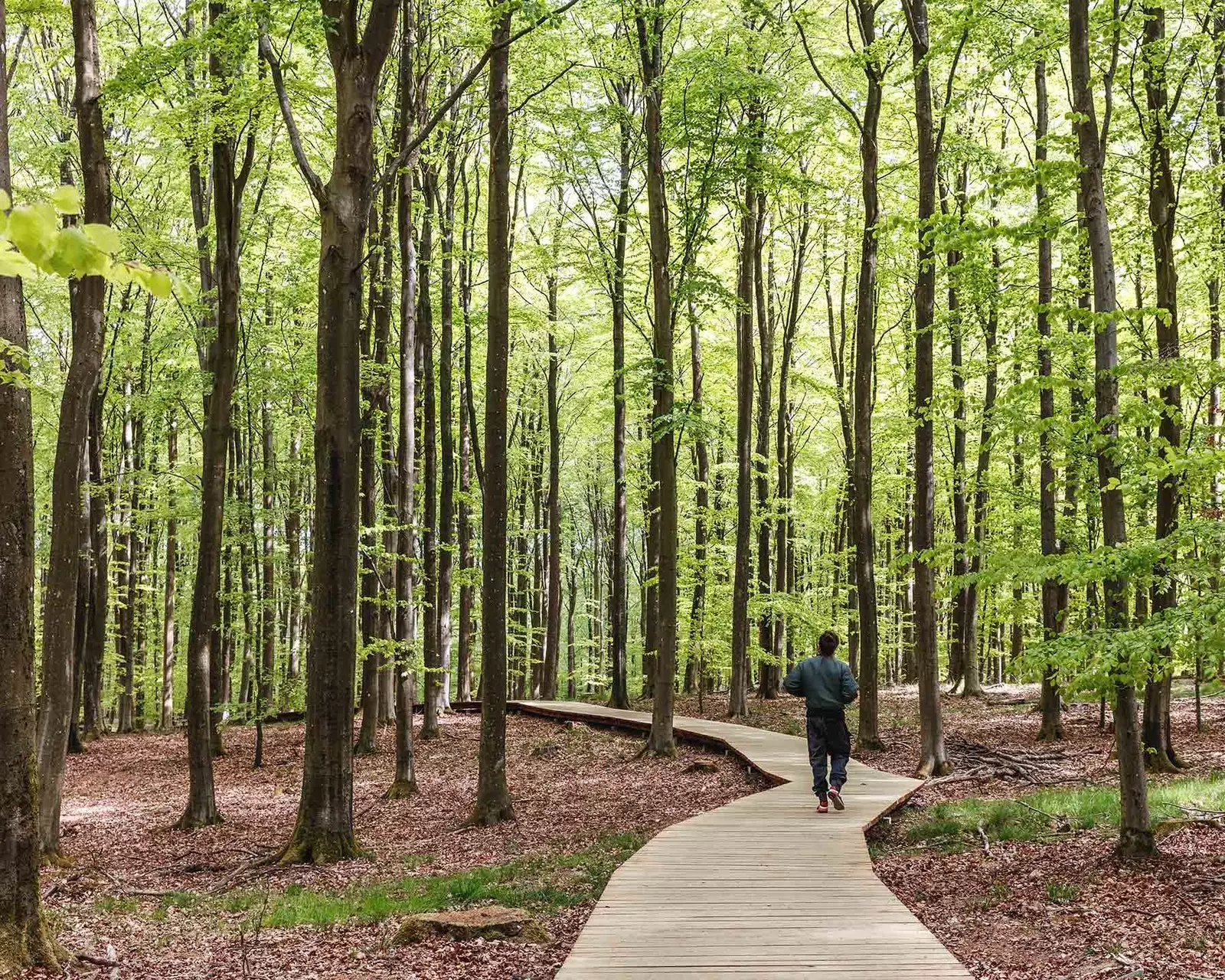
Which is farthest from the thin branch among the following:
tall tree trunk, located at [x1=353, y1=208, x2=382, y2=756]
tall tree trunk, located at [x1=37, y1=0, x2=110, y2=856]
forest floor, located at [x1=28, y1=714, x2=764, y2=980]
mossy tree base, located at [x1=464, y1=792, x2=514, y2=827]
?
mossy tree base, located at [x1=464, y1=792, x2=514, y2=827]

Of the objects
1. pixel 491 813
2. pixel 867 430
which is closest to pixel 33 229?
pixel 491 813

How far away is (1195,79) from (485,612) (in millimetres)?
11952

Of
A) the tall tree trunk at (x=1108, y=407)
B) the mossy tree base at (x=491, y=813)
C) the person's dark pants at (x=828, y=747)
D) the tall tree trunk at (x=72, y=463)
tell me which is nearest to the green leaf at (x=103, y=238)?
the tall tree trunk at (x=1108, y=407)

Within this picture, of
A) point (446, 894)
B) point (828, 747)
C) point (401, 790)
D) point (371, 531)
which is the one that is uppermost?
point (371, 531)

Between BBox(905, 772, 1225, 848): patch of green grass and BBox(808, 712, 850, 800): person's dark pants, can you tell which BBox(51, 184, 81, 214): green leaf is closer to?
BBox(808, 712, 850, 800): person's dark pants

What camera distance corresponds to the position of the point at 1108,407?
25.8ft

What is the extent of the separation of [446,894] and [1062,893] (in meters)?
5.25

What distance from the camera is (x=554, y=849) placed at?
10031 millimetres

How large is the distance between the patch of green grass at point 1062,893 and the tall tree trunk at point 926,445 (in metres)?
4.97

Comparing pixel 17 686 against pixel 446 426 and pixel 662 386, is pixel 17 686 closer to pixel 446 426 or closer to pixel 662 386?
pixel 662 386

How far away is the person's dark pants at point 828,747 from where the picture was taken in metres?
10.4

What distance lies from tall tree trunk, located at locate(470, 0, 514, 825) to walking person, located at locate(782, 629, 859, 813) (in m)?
3.74

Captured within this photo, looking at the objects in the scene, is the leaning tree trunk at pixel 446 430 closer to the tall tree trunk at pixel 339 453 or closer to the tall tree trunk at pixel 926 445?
the tall tree trunk at pixel 339 453

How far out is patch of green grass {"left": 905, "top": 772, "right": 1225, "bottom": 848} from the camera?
9.41 metres
